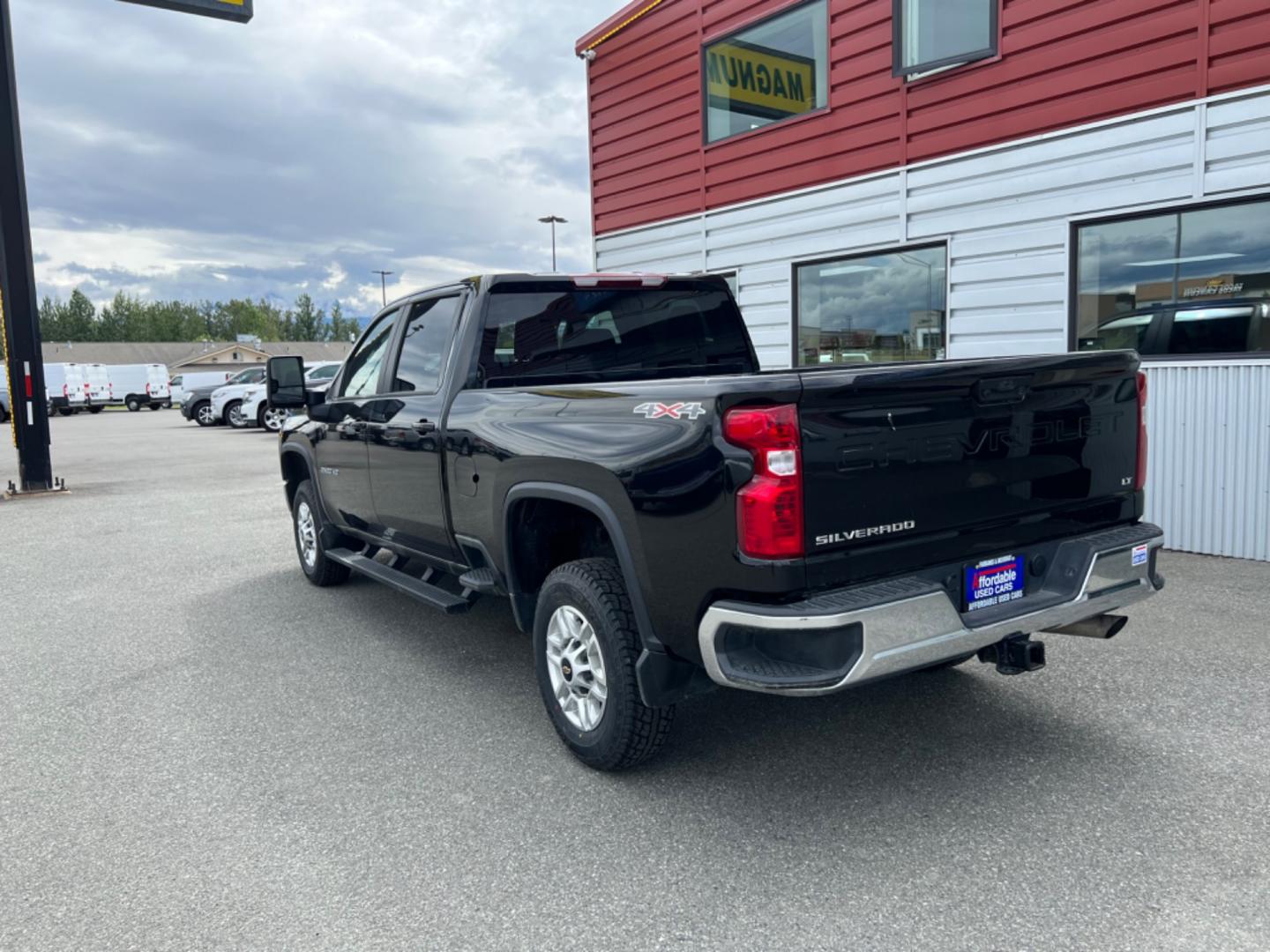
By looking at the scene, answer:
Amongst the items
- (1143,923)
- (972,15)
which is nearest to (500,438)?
(1143,923)

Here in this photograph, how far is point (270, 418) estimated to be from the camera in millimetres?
22234

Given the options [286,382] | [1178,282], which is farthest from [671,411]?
[1178,282]

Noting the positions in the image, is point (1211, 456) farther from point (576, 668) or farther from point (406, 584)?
point (406, 584)

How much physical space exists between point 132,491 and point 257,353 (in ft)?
293

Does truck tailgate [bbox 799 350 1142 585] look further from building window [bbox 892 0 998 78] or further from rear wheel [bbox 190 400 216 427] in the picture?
rear wheel [bbox 190 400 216 427]

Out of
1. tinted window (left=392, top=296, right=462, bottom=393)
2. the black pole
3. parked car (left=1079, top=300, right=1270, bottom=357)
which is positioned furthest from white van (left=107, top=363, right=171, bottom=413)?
parked car (left=1079, top=300, right=1270, bottom=357)

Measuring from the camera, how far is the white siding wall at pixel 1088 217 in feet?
20.9

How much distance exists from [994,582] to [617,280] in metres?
2.35

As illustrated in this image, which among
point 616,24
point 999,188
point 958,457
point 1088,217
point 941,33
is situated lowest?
point 958,457

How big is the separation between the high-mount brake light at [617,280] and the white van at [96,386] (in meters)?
39.5

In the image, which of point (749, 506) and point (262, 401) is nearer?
point (749, 506)

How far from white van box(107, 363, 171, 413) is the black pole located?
3082cm

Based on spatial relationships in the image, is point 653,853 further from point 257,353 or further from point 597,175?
point 257,353

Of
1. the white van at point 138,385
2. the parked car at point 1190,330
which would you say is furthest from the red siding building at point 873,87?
the white van at point 138,385
